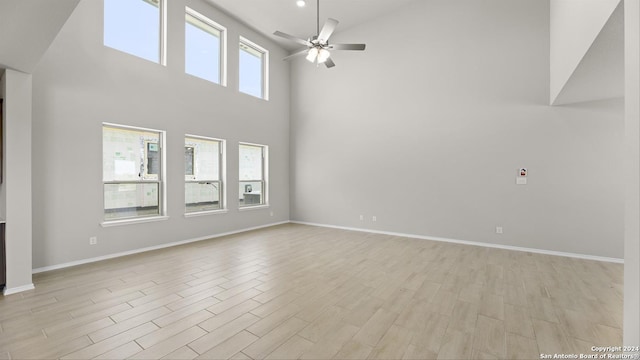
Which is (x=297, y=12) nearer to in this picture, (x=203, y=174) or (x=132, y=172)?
(x=203, y=174)

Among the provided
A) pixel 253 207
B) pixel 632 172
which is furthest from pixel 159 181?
pixel 632 172

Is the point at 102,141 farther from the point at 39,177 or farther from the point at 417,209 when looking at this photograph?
the point at 417,209

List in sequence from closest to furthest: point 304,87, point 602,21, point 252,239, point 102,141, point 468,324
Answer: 1. point 602,21
2. point 468,324
3. point 102,141
4. point 252,239
5. point 304,87

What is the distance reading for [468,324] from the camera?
235cm

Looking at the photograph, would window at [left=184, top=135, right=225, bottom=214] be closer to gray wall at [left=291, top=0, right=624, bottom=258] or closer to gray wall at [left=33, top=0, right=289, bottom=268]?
gray wall at [left=33, top=0, right=289, bottom=268]

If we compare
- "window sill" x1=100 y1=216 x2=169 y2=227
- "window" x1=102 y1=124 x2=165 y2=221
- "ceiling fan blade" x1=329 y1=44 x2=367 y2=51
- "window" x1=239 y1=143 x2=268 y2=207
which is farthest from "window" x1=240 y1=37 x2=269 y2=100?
"window sill" x1=100 y1=216 x2=169 y2=227

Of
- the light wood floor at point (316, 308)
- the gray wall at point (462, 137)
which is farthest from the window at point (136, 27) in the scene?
the gray wall at point (462, 137)

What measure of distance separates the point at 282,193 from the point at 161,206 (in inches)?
130

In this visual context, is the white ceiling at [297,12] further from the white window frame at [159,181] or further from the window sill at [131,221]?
the window sill at [131,221]

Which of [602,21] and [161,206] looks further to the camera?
[161,206]

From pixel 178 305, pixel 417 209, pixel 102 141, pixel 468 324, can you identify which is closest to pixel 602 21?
pixel 468 324

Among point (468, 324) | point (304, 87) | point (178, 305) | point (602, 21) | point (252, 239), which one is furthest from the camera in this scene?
point (304, 87)

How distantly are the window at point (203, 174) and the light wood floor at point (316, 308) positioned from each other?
5.15 feet

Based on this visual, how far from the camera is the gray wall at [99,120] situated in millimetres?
3633
